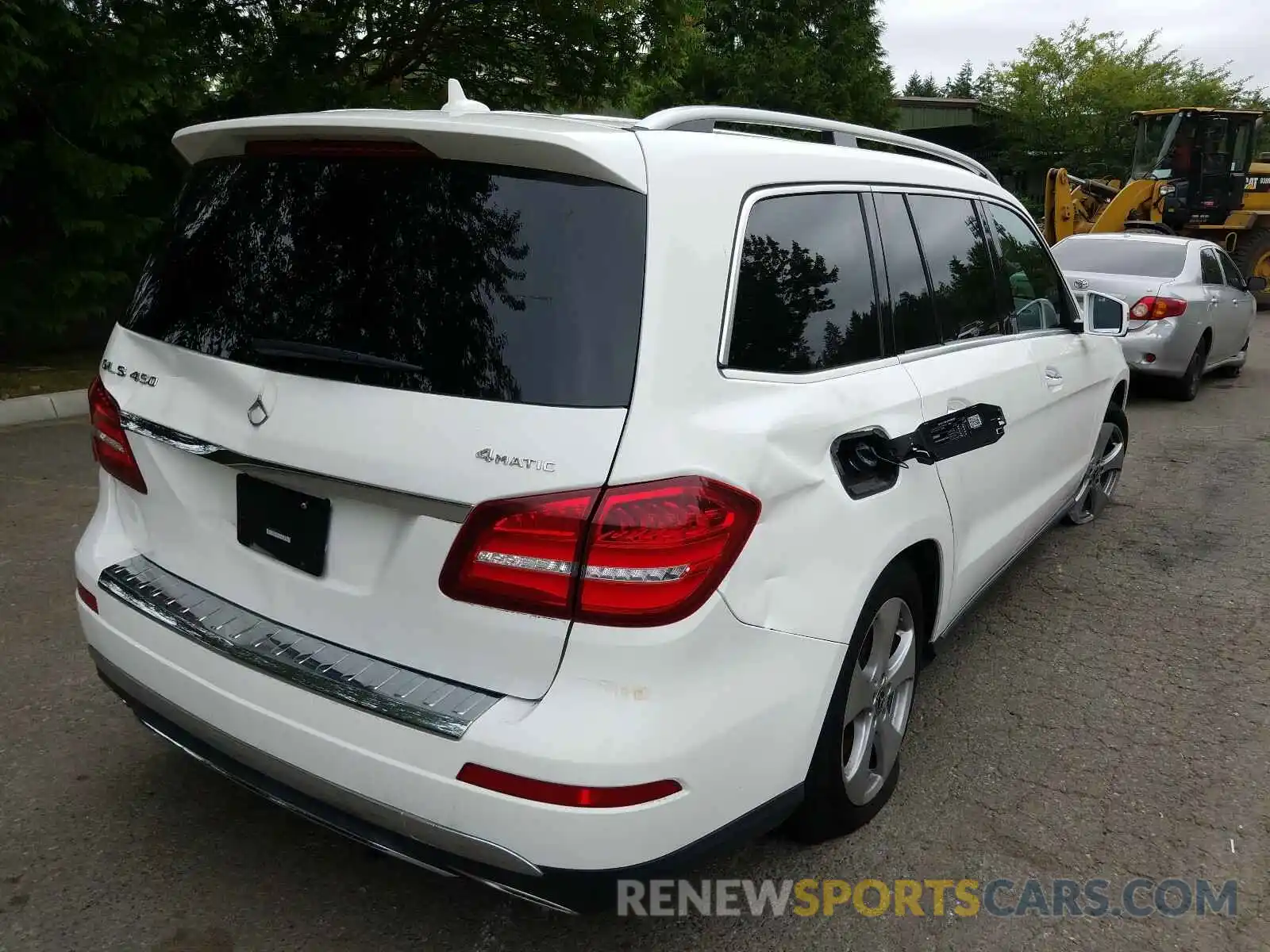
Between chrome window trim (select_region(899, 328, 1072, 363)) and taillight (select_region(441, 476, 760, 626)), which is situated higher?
chrome window trim (select_region(899, 328, 1072, 363))

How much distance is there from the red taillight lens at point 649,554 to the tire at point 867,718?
0.63 meters

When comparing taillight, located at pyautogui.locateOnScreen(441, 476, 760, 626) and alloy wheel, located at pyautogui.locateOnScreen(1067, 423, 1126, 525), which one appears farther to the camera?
alloy wheel, located at pyautogui.locateOnScreen(1067, 423, 1126, 525)

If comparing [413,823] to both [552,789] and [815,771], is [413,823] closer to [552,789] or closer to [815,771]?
[552,789]

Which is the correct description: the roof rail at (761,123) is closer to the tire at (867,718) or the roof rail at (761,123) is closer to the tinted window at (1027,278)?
the tinted window at (1027,278)

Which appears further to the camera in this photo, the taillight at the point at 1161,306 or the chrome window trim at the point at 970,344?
the taillight at the point at 1161,306

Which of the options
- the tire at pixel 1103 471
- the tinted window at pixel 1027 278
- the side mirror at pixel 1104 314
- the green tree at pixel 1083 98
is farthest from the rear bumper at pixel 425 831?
the green tree at pixel 1083 98

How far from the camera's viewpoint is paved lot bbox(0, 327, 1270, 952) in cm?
243

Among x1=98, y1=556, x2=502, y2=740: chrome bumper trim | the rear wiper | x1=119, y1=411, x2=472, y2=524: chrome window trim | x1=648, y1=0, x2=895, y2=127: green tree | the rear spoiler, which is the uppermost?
x1=648, y1=0, x2=895, y2=127: green tree

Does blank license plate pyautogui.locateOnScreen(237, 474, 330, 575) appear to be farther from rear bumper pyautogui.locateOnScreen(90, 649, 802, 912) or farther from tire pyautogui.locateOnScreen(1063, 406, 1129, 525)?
tire pyautogui.locateOnScreen(1063, 406, 1129, 525)

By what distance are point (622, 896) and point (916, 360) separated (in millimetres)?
1677

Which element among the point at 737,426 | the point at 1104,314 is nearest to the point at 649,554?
the point at 737,426

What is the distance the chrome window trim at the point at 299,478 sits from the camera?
1936 millimetres

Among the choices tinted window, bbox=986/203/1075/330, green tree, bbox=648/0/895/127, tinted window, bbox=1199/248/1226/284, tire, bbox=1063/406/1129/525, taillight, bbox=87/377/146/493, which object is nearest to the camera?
taillight, bbox=87/377/146/493

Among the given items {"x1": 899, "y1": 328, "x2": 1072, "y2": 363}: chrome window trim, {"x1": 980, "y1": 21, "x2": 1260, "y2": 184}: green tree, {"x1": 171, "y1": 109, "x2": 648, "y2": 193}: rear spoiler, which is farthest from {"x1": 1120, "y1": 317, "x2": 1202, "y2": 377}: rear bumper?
{"x1": 980, "y1": 21, "x2": 1260, "y2": 184}: green tree
